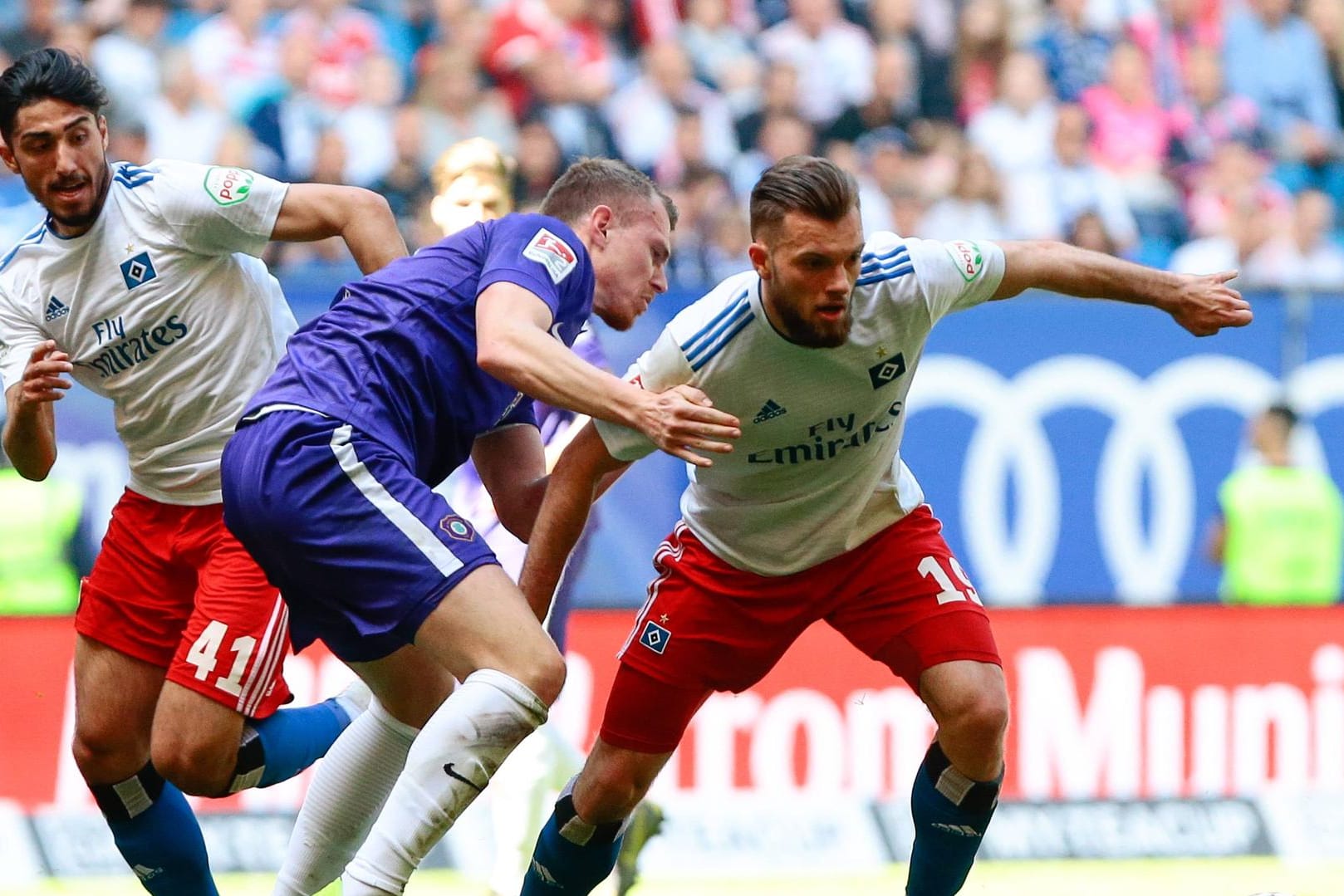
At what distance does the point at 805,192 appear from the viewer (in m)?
4.67

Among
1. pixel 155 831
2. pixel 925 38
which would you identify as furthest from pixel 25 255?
pixel 925 38

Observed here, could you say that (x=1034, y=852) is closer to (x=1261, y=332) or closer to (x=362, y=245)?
(x=1261, y=332)

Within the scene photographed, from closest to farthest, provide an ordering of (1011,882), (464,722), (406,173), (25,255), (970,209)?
1. (464,722)
2. (25,255)
3. (1011,882)
4. (406,173)
5. (970,209)

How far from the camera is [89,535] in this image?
8719 millimetres

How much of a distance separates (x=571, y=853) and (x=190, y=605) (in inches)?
56.8

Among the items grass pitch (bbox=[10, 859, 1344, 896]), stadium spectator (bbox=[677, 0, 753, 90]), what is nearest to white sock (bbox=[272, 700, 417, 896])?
grass pitch (bbox=[10, 859, 1344, 896])

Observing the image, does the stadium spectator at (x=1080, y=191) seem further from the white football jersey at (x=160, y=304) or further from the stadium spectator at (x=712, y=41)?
the white football jersey at (x=160, y=304)

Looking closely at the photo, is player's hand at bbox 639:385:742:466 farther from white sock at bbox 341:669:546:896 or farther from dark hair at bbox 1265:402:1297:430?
dark hair at bbox 1265:402:1297:430

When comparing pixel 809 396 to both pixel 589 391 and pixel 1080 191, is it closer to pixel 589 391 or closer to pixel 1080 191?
pixel 589 391

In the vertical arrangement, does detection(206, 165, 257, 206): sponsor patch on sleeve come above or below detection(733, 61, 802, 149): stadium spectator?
above

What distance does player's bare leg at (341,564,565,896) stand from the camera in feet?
14.3

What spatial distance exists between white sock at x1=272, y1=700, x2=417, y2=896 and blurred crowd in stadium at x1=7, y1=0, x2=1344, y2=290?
621 centimetres

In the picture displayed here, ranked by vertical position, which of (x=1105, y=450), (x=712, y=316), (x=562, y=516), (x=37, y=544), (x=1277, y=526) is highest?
(x=712, y=316)

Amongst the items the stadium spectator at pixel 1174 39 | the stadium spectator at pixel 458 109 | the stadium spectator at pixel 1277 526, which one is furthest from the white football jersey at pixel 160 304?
the stadium spectator at pixel 1174 39
